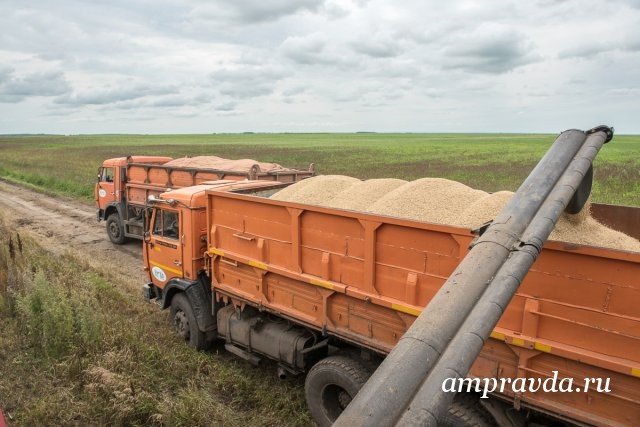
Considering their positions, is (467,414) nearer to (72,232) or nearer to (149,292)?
(149,292)

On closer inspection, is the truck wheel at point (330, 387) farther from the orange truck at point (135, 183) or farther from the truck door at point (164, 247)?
the orange truck at point (135, 183)

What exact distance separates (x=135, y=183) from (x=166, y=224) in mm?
7453

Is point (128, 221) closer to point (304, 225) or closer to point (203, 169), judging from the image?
point (203, 169)

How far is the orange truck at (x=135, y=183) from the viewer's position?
1323 cm

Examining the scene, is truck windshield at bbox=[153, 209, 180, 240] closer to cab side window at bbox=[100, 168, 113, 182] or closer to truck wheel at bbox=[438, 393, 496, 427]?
truck wheel at bbox=[438, 393, 496, 427]

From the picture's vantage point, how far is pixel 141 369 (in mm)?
6672

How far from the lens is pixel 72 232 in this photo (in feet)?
55.5

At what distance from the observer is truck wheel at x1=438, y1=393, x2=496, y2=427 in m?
4.48

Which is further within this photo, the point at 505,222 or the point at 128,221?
the point at 128,221

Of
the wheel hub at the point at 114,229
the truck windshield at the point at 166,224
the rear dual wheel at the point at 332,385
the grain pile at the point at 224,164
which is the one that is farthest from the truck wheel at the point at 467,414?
the wheel hub at the point at 114,229

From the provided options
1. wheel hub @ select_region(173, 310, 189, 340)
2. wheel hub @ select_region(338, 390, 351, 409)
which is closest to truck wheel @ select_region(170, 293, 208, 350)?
wheel hub @ select_region(173, 310, 189, 340)

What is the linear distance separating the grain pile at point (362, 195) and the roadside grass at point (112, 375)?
268 centimetres

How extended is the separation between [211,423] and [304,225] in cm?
258

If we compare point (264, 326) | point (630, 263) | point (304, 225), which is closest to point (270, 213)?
point (304, 225)
